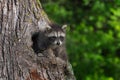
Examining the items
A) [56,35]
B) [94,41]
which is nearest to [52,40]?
[56,35]

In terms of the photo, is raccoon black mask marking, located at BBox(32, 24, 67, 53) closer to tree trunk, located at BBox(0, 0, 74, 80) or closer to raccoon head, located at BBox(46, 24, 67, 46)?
raccoon head, located at BBox(46, 24, 67, 46)

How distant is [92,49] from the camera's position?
16.1 m

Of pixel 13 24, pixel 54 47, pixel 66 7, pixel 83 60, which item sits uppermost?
pixel 13 24

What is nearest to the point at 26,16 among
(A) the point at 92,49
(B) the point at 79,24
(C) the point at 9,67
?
(C) the point at 9,67

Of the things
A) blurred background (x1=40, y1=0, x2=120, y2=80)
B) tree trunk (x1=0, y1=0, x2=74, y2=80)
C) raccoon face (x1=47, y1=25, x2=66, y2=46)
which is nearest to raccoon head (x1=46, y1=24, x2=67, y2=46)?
raccoon face (x1=47, y1=25, x2=66, y2=46)

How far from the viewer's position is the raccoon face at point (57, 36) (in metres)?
9.43

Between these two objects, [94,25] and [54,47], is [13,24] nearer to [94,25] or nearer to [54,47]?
[54,47]

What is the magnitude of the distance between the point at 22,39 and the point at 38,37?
647mm

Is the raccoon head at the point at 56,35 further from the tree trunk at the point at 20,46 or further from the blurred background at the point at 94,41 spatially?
the blurred background at the point at 94,41

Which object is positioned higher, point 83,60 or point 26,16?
point 26,16

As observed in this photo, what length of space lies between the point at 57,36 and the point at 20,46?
183cm

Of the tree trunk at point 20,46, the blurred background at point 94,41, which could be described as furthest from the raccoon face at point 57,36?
the blurred background at point 94,41

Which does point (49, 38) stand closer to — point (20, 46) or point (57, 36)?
point (57, 36)

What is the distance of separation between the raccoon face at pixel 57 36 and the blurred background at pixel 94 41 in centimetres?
548
